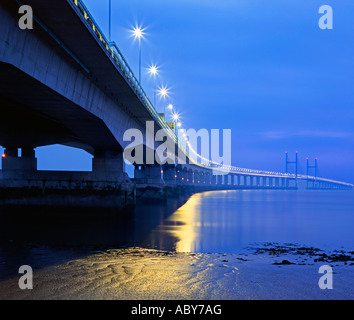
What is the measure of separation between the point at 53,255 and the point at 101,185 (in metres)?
17.1

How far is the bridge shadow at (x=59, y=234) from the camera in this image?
12945 millimetres

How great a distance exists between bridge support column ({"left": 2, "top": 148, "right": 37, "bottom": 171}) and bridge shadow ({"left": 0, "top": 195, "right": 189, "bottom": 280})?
3.79 m

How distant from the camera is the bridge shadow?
12.9 metres

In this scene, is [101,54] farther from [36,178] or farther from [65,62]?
[36,178]

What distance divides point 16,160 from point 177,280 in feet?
88.2

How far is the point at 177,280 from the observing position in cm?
925

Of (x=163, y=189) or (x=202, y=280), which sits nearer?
(x=202, y=280)

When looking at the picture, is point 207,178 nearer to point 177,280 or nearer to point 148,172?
point 148,172

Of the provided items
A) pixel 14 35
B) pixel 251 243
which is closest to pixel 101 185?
pixel 251 243
